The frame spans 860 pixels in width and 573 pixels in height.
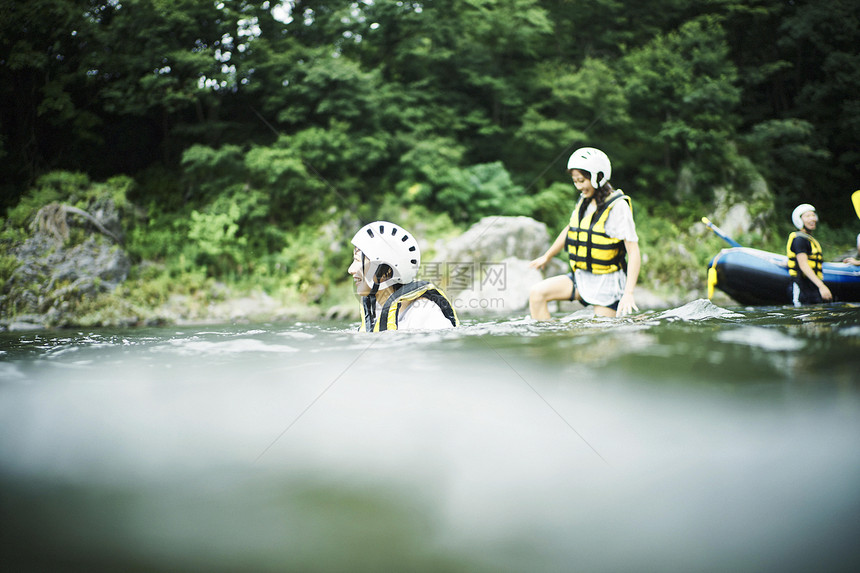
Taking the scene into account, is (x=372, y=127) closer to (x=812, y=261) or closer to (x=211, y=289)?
(x=211, y=289)

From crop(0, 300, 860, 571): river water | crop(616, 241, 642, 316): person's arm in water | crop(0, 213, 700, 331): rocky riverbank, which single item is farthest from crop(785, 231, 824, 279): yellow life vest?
crop(0, 300, 860, 571): river water

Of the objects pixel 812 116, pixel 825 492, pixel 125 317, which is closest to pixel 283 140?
pixel 125 317

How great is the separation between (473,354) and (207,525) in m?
1.67

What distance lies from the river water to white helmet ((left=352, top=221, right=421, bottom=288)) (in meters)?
0.73

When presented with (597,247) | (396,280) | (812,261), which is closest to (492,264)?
(812,261)

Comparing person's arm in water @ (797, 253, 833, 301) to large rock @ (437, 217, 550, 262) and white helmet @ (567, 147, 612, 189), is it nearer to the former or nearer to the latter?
white helmet @ (567, 147, 612, 189)

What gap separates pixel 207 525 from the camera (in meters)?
1.90

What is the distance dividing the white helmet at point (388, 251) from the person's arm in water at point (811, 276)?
542 cm

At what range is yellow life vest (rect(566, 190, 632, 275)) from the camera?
4.82 meters

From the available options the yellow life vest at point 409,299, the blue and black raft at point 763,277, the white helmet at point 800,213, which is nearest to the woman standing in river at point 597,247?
the yellow life vest at point 409,299

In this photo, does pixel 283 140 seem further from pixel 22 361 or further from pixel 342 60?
pixel 22 361

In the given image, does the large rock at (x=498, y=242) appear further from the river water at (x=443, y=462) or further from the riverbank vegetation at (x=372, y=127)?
the river water at (x=443, y=462)

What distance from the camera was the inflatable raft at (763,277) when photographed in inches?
291

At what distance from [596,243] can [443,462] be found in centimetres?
320
